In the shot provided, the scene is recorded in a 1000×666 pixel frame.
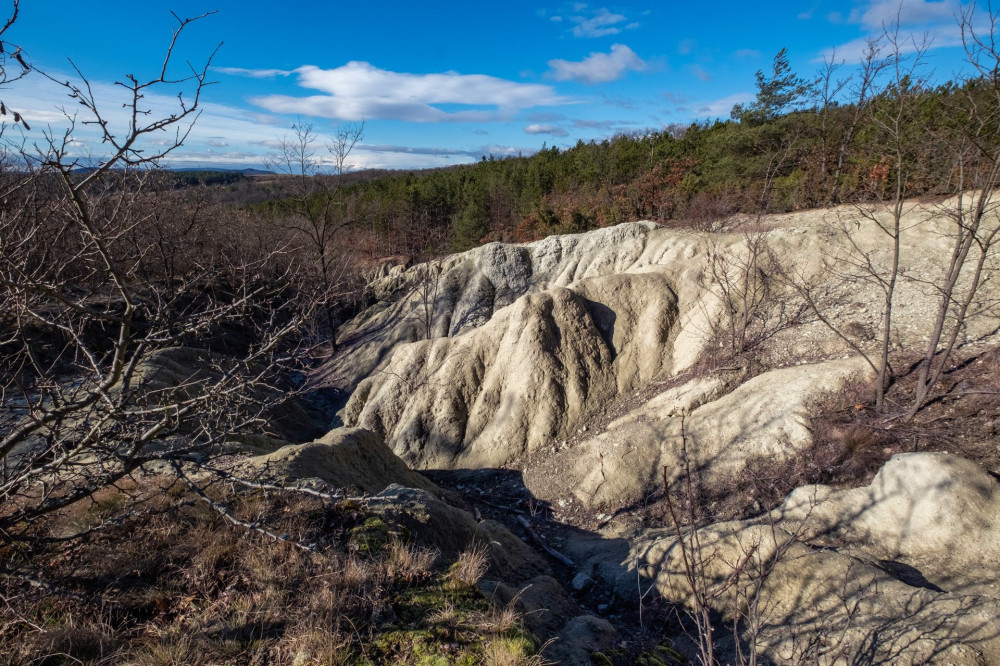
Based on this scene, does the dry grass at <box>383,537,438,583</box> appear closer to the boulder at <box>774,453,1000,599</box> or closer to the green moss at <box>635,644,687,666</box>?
the green moss at <box>635,644,687,666</box>

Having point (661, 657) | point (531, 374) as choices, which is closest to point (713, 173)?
point (531, 374)

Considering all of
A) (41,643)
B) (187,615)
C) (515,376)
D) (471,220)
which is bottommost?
(515,376)

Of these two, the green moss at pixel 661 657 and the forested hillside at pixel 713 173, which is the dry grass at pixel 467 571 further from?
the forested hillside at pixel 713 173

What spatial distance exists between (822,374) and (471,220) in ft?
115

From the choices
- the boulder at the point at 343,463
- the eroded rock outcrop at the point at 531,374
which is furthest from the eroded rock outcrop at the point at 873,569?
the eroded rock outcrop at the point at 531,374

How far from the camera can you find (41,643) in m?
3.25

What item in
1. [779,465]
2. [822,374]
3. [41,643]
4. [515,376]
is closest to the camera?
[41,643]

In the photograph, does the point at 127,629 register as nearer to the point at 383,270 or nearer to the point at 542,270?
the point at 542,270

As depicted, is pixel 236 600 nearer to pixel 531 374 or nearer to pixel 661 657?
pixel 661 657

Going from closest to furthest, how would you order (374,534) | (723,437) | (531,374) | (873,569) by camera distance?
(374,534)
(873,569)
(723,437)
(531,374)

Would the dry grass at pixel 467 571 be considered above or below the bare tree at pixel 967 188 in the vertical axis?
below

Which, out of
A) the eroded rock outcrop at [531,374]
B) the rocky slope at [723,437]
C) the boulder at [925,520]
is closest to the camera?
the rocky slope at [723,437]

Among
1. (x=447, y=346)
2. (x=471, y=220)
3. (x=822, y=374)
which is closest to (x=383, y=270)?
(x=471, y=220)

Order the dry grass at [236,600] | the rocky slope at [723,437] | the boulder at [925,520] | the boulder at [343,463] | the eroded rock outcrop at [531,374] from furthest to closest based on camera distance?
1. the eroded rock outcrop at [531,374]
2. the boulder at [343,463]
3. the boulder at [925,520]
4. the rocky slope at [723,437]
5. the dry grass at [236,600]
